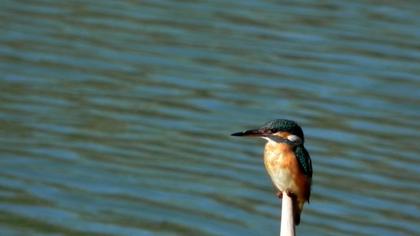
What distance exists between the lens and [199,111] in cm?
1136

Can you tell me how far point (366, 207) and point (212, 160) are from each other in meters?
1.23

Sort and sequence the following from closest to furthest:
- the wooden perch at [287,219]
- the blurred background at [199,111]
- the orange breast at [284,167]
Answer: the wooden perch at [287,219], the orange breast at [284,167], the blurred background at [199,111]

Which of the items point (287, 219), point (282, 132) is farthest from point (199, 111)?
point (287, 219)

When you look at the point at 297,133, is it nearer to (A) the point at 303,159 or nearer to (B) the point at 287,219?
(A) the point at 303,159

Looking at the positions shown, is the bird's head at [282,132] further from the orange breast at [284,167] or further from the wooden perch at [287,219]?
the wooden perch at [287,219]

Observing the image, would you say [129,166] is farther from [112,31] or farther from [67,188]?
[112,31]

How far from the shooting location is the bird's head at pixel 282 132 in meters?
4.94

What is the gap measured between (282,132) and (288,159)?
0.13m

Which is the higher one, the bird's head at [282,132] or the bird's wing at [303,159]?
the bird's head at [282,132]

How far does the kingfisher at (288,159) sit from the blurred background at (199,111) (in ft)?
13.6

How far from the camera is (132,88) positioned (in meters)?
11.8

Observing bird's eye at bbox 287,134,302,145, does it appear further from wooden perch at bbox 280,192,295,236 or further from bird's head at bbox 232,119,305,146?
wooden perch at bbox 280,192,295,236

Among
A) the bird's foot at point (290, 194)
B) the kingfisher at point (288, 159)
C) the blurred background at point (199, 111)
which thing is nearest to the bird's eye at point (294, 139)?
the kingfisher at point (288, 159)

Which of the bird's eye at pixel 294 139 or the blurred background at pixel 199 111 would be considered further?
the blurred background at pixel 199 111
